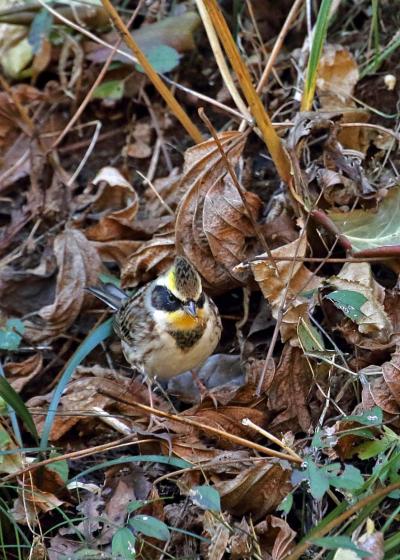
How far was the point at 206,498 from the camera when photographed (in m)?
3.18

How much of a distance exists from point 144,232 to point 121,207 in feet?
1.33

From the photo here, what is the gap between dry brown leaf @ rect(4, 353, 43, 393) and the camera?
184 inches

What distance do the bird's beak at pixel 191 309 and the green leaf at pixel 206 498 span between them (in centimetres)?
102

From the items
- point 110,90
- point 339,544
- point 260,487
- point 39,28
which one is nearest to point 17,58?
point 39,28

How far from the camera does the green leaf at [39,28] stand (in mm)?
5383

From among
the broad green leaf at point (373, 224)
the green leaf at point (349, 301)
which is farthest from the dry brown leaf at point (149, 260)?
the green leaf at point (349, 301)

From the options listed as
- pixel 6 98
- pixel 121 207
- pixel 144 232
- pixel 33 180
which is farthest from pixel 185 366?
pixel 6 98

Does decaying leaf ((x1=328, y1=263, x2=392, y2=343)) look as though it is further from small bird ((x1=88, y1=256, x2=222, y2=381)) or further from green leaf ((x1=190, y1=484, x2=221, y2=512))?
green leaf ((x1=190, y1=484, x2=221, y2=512))

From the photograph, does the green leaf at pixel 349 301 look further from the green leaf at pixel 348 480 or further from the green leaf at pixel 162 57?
the green leaf at pixel 162 57

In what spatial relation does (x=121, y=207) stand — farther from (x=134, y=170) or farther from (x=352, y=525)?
(x=352, y=525)

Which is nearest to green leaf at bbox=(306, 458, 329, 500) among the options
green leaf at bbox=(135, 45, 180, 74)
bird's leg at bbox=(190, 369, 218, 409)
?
bird's leg at bbox=(190, 369, 218, 409)

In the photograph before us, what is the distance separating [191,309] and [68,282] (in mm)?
1097

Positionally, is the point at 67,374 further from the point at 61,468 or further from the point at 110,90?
the point at 110,90

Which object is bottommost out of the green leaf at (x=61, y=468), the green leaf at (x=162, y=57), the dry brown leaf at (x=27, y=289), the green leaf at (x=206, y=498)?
the dry brown leaf at (x=27, y=289)
